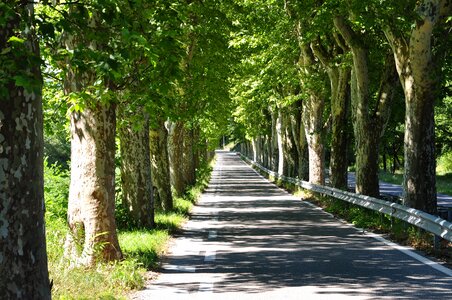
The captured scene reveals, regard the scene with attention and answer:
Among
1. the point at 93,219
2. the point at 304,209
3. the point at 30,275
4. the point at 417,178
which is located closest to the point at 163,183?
the point at 304,209

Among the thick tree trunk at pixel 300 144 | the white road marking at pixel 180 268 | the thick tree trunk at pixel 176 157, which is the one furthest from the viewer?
the thick tree trunk at pixel 300 144

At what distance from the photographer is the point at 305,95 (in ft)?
84.3

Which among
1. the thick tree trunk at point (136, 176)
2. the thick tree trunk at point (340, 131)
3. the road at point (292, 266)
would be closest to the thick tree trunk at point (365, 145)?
the road at point (292, 266)

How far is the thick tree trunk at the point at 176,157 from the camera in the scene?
26844 mm

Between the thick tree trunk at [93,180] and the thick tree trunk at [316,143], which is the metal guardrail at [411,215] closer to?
the thick tree trunk at [93,180]

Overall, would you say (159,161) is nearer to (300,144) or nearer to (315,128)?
(315,128)

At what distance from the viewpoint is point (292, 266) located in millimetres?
9898

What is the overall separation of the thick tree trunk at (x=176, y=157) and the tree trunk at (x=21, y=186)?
21.4 meters

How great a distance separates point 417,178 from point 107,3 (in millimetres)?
9983

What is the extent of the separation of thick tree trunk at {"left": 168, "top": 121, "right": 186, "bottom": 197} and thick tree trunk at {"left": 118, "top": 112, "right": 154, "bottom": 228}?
11.4 metres

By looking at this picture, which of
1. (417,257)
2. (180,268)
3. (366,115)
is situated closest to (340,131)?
(366,115)

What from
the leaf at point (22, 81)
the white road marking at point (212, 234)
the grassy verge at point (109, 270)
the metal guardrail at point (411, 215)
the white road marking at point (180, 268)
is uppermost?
the leaf at point (22, 81)

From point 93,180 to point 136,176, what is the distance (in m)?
5.41

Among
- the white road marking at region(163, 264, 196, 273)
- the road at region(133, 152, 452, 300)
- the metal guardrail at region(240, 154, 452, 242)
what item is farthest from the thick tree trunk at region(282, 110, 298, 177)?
the white road marking at region(163, 264, 196, 273)
